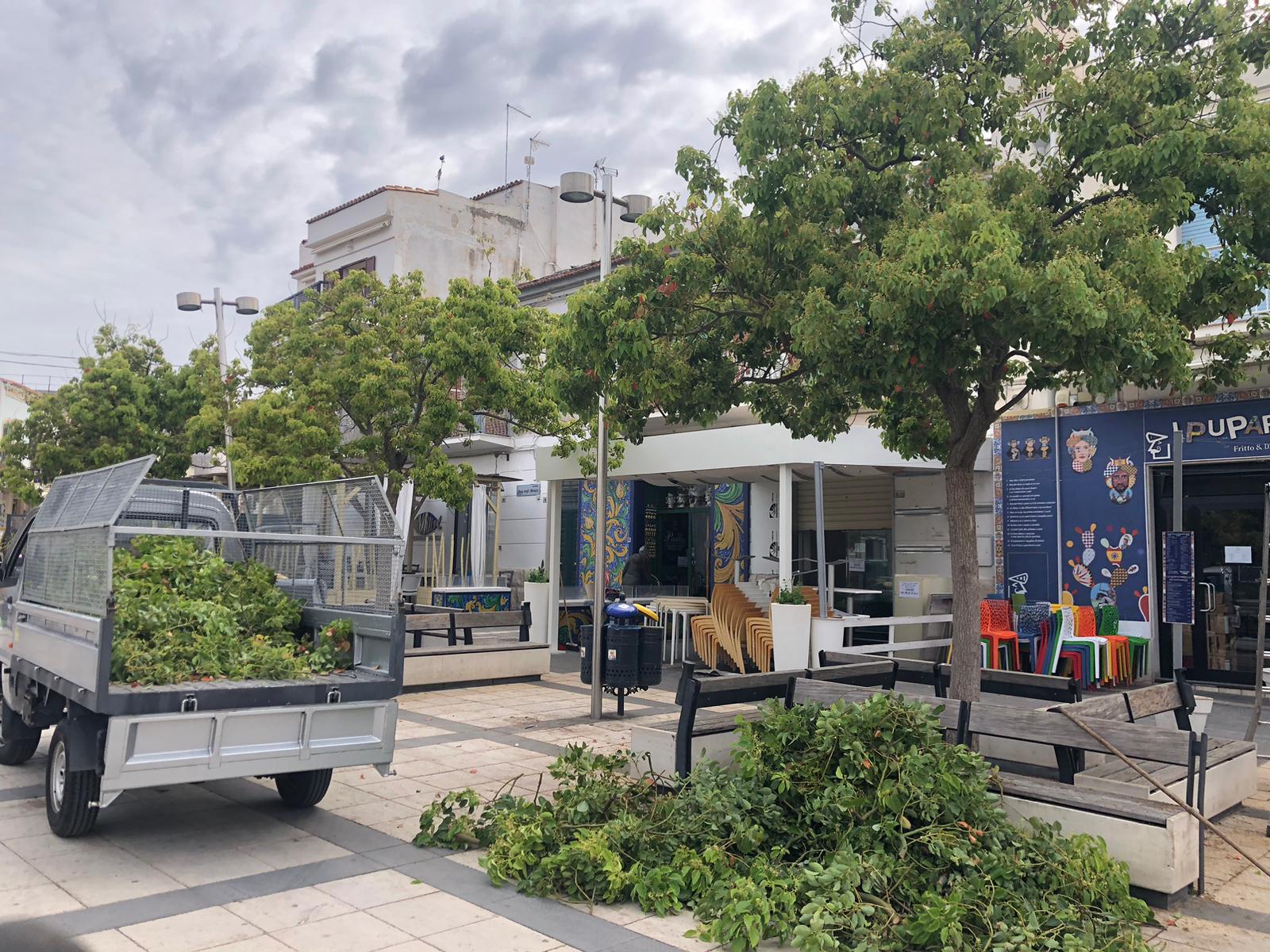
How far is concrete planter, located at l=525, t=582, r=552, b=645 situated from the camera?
53.8 feet

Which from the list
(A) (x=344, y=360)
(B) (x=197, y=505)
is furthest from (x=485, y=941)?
(A) (x=344, y=360)

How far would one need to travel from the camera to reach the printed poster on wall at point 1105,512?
13906 millimetres

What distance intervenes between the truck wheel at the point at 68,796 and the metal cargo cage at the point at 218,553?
446mm

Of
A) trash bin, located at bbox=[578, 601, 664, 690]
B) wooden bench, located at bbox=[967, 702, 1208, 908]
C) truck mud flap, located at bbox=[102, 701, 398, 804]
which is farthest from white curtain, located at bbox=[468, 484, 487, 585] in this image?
wooden bench, located at bbox=[967, 702, 1208, 908]

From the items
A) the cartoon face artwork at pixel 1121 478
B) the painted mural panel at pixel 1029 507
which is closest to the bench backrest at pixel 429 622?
the painted mural panel at pixel 1029 507

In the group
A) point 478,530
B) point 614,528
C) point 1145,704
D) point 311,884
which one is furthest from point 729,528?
point 311,884

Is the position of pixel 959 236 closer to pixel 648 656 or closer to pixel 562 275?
pixel 648 656

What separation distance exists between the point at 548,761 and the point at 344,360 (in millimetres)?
11405

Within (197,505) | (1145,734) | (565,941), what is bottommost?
(565,941)

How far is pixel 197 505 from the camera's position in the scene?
8320 mm

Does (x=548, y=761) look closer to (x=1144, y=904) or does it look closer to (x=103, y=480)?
(x=103, y=480)

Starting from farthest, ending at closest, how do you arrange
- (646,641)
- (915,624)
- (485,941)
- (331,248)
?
(331,248), (915,624), (646,641), (485,941)

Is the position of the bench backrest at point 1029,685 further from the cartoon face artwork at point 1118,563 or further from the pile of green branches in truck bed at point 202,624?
the cartoon face artwork at point 1118,563

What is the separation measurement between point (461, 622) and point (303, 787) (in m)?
6.78
